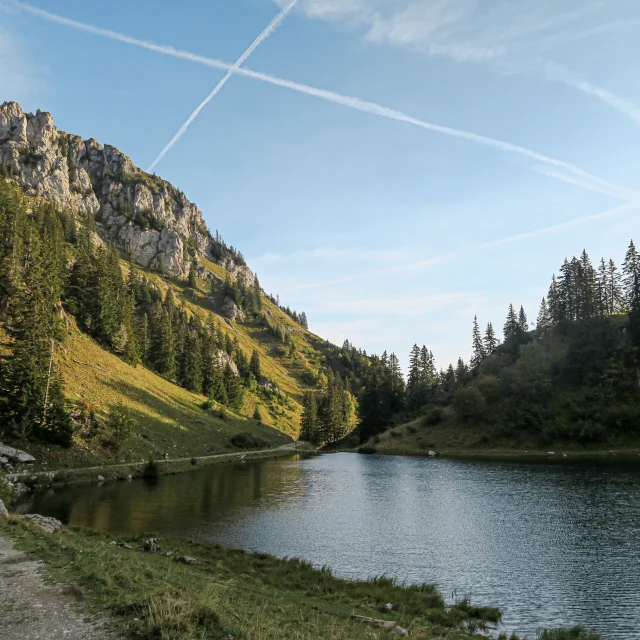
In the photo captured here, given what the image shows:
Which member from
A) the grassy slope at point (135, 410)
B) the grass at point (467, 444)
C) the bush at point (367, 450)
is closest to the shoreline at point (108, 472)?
the grassy slope at point (135, 410)

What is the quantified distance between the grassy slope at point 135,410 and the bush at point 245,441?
2.16 m

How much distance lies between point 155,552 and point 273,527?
1326 cm

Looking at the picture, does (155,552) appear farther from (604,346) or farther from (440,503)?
(604,346)

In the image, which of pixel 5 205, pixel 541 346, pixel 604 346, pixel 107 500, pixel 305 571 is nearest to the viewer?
pixel 305 571

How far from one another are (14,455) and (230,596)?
52058 millimetres

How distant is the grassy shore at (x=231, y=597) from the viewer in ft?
36.4

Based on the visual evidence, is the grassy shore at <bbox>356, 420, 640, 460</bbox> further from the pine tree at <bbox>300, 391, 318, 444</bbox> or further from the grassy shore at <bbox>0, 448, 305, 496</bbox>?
the grassy shore at <bbox>0, 448, 305, 496</bbox>

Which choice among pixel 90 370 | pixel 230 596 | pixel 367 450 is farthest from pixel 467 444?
pixel 230 596

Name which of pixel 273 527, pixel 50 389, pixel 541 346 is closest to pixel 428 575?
pixel 273 527

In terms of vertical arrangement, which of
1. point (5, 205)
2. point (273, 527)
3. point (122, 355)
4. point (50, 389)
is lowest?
point (273, 527)

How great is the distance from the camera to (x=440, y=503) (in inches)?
1932

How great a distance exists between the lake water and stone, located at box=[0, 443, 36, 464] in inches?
312

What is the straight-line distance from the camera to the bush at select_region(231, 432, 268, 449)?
107938 millimetres

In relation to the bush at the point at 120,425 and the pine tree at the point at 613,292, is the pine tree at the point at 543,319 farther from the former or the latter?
the bush at the point at 120,425
